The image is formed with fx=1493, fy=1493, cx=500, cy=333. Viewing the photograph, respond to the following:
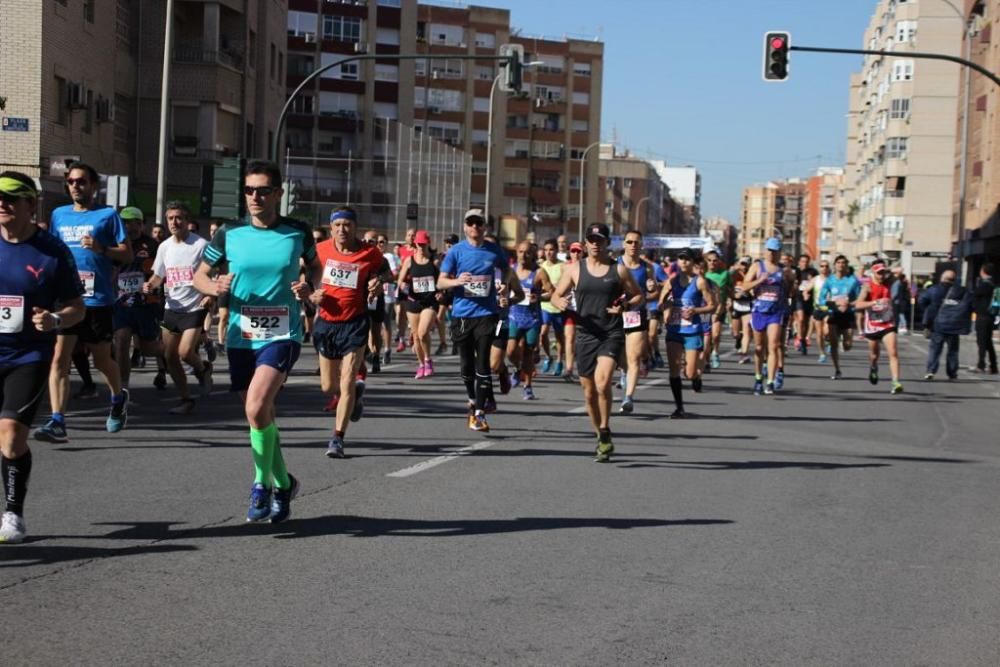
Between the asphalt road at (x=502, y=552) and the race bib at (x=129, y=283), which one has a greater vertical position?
the race bib at (x=129, y=283)

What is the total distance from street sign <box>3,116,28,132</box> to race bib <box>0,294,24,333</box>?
27593mm

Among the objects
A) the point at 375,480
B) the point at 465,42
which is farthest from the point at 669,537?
the point at 465,42

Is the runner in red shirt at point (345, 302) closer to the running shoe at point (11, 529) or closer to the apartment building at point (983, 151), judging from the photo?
the running shoe at point (11, 529)

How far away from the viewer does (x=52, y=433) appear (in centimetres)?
1087

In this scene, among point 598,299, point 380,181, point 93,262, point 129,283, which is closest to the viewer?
point 93,262

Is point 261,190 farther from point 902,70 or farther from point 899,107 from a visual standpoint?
point 899,107

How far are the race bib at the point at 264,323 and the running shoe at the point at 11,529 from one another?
62.1 inches

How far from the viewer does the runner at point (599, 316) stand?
11.9 meters

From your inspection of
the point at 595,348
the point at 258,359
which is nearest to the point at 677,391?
the point at 595,348

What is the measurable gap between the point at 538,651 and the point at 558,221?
110702 millimetres

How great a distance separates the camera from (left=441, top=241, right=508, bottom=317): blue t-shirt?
45.5 ft

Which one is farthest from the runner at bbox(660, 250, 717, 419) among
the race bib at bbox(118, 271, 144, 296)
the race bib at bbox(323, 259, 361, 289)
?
the race bib at bbox(118, 271, 144, 296)

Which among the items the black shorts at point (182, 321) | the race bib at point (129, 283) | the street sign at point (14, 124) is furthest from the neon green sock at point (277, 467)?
the street sign at point (14, 124)

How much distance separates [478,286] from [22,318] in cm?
672
